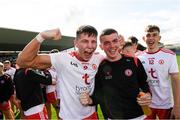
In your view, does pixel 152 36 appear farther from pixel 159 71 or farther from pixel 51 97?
pixel 51 97

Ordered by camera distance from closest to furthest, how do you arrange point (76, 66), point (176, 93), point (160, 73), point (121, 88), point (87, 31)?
point (121, 88) < point (87, 31) < point (76, 66) < point (176, 93) < point (160, 73)

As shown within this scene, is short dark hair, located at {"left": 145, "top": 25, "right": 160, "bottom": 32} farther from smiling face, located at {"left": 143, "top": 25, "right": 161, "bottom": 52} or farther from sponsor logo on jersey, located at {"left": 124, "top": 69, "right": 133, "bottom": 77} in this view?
sponsor logo on jersey, located at {"left": 124, "top": 69, "right": 133, "bottom": 77}

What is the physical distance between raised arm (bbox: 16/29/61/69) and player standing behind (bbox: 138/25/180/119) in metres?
Answer: 2.04

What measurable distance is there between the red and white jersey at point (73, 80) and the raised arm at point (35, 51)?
0.61ft

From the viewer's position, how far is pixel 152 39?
592cm

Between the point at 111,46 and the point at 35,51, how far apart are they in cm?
94

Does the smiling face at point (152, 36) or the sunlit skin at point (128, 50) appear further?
the sunlit skin at point (128, 50)

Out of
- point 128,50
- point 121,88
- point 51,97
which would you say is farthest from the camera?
point 51,97

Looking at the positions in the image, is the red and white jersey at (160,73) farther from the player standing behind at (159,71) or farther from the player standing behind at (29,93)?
the player standing behind at (29,93)

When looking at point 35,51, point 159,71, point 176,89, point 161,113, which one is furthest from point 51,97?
point 35,51

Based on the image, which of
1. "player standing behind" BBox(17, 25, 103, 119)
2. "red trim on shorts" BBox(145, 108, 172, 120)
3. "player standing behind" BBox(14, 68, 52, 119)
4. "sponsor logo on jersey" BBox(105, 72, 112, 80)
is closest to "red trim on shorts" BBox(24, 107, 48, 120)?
"player standing behind" BBox(14, 68, 52, 119)

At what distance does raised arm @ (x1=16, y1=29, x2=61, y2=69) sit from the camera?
14.4 ft

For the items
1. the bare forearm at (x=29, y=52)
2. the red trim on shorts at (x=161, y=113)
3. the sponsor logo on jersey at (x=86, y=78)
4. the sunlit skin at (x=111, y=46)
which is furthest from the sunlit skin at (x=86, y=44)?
the red trim on shorts at (x=161, y=113)

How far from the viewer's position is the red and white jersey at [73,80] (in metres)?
4.63
